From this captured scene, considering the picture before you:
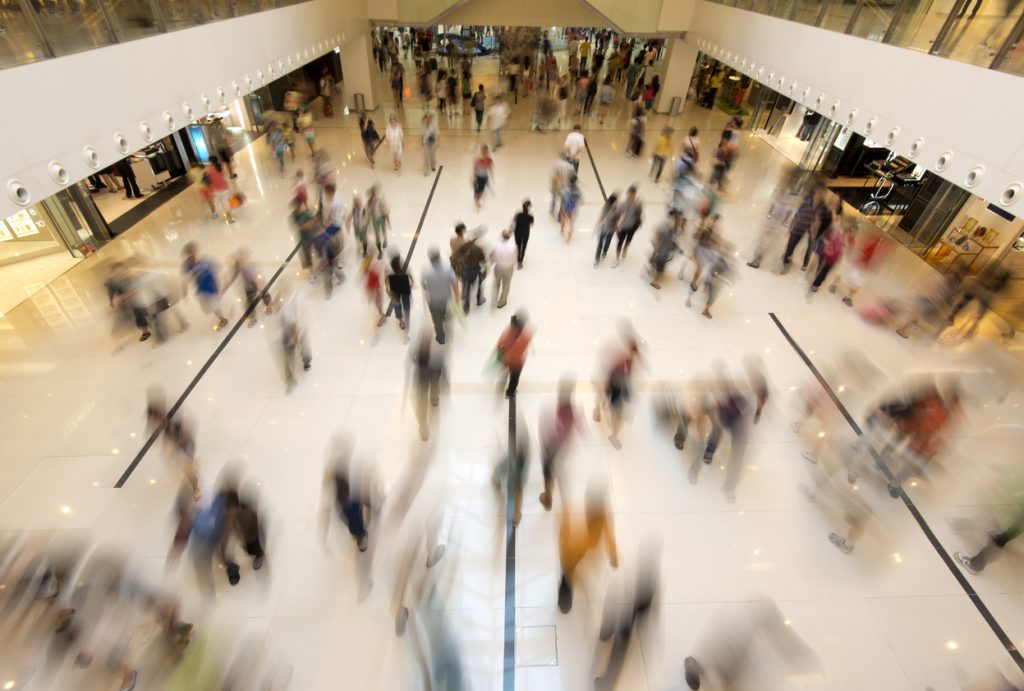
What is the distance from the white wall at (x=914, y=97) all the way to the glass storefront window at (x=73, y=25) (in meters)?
9.97

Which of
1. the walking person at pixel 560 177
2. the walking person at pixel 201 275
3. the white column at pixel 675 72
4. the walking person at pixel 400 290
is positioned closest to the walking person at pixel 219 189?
the walking person at pixel 201 275

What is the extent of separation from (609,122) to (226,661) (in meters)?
16.6

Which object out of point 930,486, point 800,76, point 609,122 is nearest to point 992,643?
point 930,486

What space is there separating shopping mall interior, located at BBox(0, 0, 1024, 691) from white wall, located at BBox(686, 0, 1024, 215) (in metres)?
0.05

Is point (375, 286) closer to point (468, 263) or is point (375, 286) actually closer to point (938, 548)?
point (468, 263)

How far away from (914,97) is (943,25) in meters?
0.82

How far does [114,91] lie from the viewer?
19.1ft

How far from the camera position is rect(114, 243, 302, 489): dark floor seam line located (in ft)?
16.9

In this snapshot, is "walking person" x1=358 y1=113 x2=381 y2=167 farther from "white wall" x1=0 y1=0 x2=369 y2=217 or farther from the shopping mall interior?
"white wall" x1=0 y1=0 x2=369 y2=217

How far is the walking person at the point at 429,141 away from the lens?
11359mm

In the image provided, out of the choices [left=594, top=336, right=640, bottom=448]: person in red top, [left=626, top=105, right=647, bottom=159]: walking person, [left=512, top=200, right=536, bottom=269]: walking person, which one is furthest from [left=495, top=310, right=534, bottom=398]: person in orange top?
[left=626, top=105, right=647, bottom=159]: walking person

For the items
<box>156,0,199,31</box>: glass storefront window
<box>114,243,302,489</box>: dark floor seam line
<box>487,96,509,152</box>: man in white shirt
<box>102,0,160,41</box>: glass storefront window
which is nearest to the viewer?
<box>114,243,302,489</box>: dark floor seam line

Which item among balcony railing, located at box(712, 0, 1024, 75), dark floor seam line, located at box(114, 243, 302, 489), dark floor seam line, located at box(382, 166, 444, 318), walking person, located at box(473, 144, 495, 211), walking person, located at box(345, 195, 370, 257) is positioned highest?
balcony railing, located at box(712, 0, 1024, 75)

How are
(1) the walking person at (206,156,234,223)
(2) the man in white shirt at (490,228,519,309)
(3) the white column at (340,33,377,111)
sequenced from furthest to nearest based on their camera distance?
(3) the white column at (340,33,377,111), (1) the walking person at (206,156,234,223), (2) the man in white shirt at (490,228,519,309)
